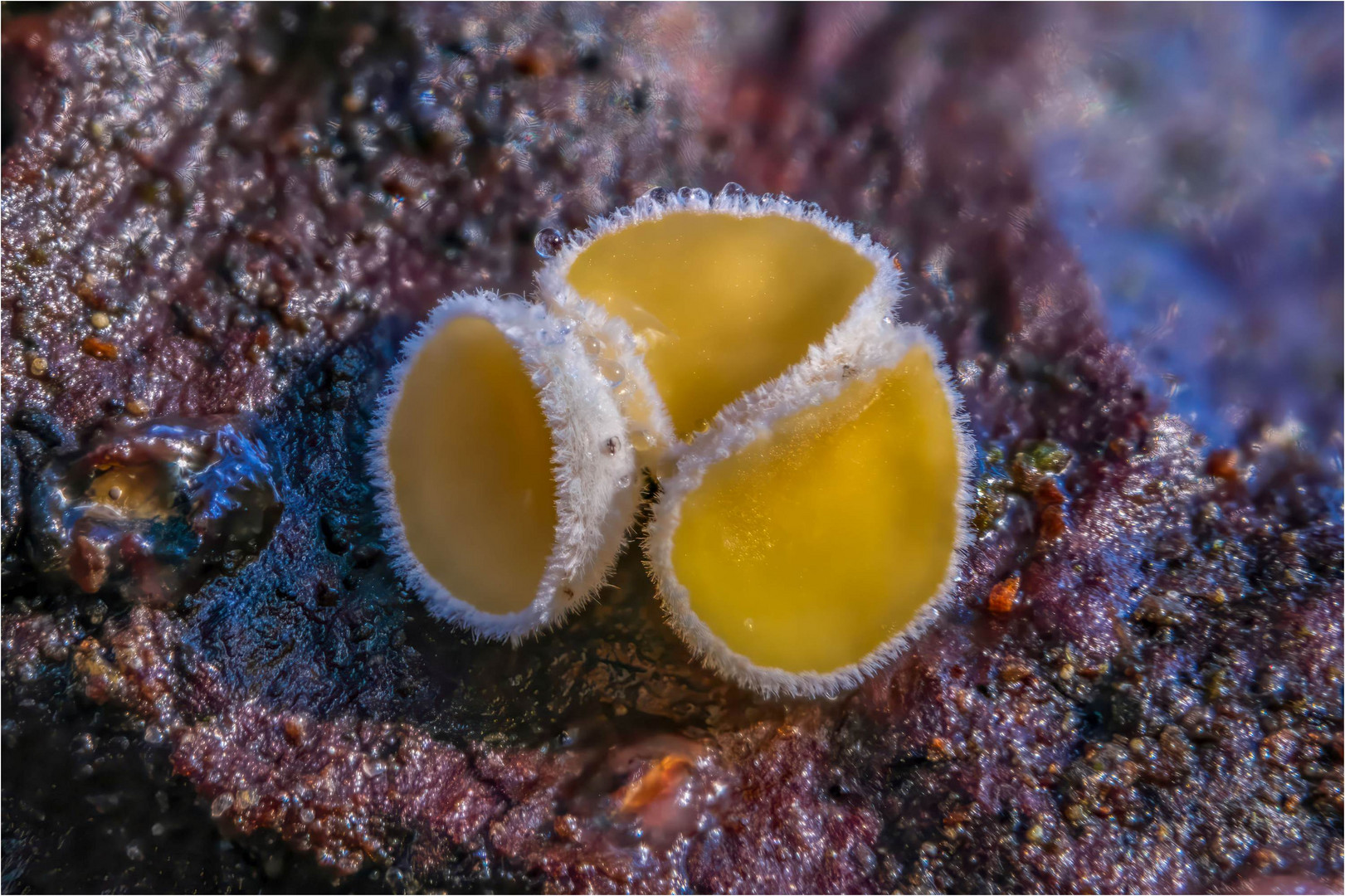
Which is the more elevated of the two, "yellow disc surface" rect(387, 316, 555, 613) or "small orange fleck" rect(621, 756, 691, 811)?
"yellow disc surface" rect(387, 316, 555, 613)

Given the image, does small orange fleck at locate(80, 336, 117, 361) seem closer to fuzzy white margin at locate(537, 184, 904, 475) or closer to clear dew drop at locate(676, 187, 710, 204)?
fuzzy white margin at locate(537, 184, 904, 475)

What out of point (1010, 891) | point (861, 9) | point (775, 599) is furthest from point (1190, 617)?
point (861, 9)

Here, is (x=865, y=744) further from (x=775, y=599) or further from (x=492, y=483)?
(x=492, y=483)

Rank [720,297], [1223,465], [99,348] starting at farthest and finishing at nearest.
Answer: [1223,465], [99,348], [720,297]

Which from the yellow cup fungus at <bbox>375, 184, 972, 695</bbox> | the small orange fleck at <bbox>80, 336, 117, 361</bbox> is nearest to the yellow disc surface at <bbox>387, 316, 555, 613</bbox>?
the yellow cup fungus at <bbox>375, 184, 972, 695</bbox>

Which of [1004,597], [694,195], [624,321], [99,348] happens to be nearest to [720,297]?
[624,321]

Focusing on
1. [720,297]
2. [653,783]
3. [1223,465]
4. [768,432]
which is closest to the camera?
[768,432]

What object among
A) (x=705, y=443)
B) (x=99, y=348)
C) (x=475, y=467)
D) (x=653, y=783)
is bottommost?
(x=99, y=348)

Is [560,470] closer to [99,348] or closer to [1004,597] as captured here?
[1004,597]
